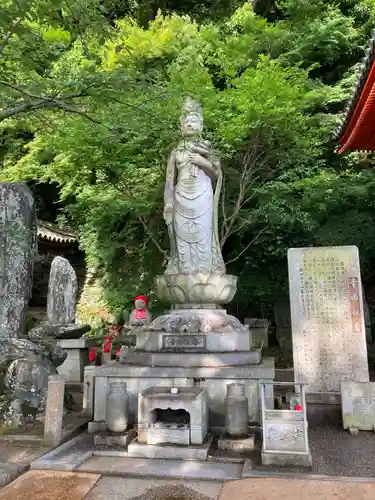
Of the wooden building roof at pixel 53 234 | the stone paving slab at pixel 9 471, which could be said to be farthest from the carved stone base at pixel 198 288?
the wooden building roof at pixel 53 234

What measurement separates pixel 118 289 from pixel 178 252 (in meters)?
7.73

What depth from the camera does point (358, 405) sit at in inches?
213

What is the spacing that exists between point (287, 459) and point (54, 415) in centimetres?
247

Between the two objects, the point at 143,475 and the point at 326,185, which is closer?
the point at 143,475

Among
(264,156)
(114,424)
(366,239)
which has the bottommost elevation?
(114,424)

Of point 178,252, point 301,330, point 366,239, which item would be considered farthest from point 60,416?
point 366,239

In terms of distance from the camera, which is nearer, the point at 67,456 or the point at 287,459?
the point at 287,459

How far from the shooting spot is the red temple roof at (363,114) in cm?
594

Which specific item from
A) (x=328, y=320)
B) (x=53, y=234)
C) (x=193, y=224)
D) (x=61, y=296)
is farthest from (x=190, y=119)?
(x=53, y=234)

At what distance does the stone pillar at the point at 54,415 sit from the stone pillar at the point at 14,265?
5.00 feet

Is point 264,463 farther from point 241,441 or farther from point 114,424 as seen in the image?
point 114,424

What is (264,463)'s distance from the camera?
13.1ft

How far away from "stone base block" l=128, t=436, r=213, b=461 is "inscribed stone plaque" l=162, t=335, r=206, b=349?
1.35 metres

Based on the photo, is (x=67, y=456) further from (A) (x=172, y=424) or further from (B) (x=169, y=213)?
(B) (x=169, y=213)
